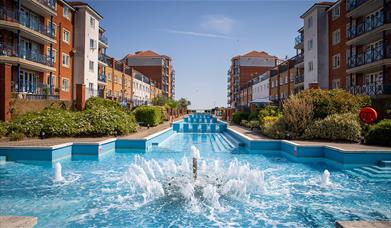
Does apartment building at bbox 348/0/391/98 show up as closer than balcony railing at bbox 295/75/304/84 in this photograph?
Yes

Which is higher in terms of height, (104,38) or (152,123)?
(104,38)

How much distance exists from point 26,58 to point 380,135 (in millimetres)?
26186

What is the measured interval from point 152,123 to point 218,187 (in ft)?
70.0

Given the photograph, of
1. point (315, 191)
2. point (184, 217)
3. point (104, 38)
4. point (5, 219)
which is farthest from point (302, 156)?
point (104, 38)

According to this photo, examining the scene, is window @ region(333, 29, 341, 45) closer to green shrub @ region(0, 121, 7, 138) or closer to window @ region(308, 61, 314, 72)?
window @ region(308, 61, 314, 72)

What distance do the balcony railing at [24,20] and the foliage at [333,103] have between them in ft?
74.2

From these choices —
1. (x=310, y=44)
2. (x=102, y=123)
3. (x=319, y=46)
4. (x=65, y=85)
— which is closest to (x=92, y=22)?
(x=65, y=85)

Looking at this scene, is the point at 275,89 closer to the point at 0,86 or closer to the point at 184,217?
the point at 0,86

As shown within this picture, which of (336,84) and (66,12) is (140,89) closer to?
(66,12)

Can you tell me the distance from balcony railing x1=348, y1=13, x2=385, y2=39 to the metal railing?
5.74ft

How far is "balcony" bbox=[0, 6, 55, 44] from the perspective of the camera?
23078 mm

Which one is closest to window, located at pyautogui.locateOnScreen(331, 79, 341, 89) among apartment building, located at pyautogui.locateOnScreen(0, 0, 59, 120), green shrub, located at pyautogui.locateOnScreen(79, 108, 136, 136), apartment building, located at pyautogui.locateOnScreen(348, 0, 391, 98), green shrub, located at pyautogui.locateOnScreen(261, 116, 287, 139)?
apartment building, located at pyautogui.locateOnScreen(348, 0, 391, 98)

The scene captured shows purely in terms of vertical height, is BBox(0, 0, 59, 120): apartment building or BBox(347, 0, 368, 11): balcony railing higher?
BBox(347, 0, 368, 11): balcony railing

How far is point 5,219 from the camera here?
391 centimetres
